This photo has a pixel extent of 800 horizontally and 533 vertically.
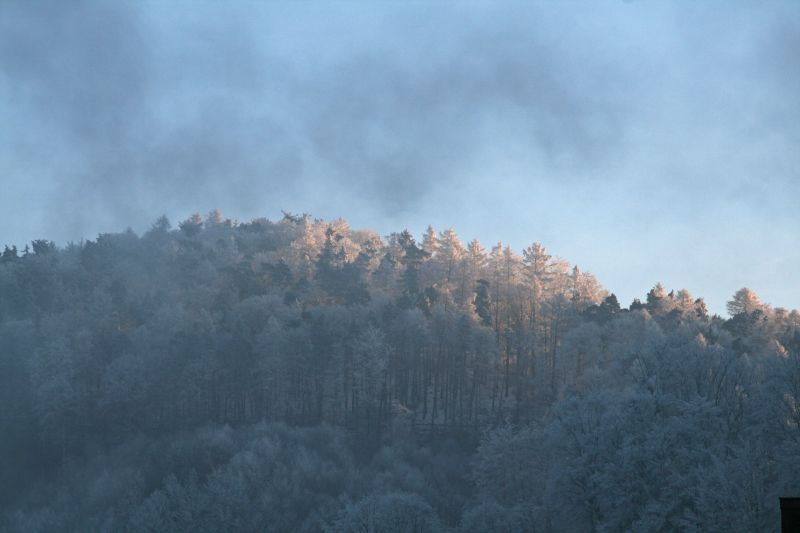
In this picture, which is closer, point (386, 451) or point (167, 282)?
point (386, 451)

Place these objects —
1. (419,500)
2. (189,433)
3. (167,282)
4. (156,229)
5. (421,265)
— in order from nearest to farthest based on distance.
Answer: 1. (419,500)
2. (189,433)
3. (421,265)
4. (167,282)
5. (156,229)

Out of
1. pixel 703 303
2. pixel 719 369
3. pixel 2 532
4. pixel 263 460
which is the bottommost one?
pixel 2 532

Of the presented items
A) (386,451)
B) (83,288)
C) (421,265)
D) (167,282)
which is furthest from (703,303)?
(83,288)

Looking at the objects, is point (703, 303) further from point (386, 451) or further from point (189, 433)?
point (189, 433)

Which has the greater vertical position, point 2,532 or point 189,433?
point 189,433

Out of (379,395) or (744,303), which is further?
(744,303)

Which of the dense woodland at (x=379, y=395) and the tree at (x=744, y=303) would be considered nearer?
the dense woodland at (x=379, y=395)

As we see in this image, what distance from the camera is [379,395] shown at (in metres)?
92.5

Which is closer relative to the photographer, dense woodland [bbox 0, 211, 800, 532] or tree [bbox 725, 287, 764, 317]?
dense woodland [bbox 0, 211, 800, 532]

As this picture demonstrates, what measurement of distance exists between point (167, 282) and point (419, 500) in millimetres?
76655

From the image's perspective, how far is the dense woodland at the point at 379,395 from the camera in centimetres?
5241

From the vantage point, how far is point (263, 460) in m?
78.5

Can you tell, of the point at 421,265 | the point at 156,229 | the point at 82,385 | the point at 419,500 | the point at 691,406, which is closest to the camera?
the point at 691,406

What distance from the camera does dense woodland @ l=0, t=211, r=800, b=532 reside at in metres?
52.4
